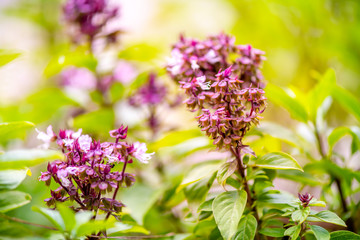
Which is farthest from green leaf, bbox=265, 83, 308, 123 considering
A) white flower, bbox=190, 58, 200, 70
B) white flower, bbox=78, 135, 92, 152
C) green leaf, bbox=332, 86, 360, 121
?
white flower, bbox=78, 135, 92, 152

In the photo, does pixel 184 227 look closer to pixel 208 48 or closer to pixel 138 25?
pixel 208 48

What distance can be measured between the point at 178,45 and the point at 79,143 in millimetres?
374

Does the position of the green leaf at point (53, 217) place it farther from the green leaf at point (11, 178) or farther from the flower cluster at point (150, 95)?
the flower cluster at point (150, 95)

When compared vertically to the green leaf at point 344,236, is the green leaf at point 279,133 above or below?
above

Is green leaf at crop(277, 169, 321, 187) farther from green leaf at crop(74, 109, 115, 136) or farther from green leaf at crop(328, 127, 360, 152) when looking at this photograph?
green leaf at crop(74, 109, 115, 136)

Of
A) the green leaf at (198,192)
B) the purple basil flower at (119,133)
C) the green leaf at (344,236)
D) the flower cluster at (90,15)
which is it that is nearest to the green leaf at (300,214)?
the green leaf at (344,236)

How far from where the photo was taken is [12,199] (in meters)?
0.64

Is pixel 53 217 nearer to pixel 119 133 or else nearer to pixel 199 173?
pixel 119 133

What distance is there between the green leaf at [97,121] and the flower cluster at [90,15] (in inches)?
10.7

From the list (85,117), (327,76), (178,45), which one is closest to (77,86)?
(85,117)

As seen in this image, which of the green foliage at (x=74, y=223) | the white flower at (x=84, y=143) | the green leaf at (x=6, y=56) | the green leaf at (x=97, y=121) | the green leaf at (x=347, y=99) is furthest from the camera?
the green leaf at (x=97, y=121)

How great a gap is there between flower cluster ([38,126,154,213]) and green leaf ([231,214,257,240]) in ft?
0.73

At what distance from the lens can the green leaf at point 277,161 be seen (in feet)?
2.14

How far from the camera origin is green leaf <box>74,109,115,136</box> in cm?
115
